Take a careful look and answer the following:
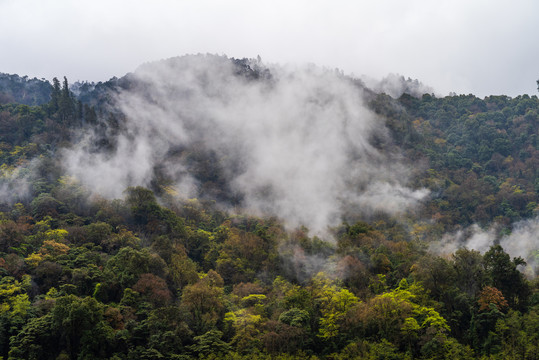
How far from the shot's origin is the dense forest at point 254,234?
3731 centimetres

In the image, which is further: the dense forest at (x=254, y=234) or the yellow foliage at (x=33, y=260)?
the yellow foliage at (x=33, y=260)

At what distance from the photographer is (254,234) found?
58.8 m

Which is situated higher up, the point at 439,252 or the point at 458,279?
the point at 439,252

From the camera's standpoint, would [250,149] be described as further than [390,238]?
Yes

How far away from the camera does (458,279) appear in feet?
141

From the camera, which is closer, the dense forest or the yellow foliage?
the dense forest

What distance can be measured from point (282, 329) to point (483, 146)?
231 ft

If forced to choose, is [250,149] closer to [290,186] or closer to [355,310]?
[290,186]

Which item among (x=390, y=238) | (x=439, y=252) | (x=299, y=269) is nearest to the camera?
(x=299, y=269)

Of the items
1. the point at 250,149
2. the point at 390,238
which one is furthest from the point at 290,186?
the point at 390,238

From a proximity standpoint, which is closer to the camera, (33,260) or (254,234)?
(33,260)

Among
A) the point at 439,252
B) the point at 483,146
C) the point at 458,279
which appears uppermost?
the point at 483,146

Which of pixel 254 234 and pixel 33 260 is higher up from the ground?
pixel 254 234

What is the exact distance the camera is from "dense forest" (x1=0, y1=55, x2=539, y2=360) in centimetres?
3731
